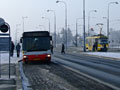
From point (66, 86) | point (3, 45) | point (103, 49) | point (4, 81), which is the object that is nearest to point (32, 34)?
point (3, 45)

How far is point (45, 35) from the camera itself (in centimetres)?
2362

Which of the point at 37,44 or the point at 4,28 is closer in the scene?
the point at 4,28

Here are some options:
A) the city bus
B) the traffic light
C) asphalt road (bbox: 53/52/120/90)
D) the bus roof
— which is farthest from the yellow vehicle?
the traffic light

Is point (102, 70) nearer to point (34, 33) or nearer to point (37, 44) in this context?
point (37, 44)

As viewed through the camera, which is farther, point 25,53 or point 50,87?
point 25,53

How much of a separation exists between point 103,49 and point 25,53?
34159mm

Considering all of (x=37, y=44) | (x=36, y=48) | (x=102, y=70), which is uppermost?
(x=37, y=44)

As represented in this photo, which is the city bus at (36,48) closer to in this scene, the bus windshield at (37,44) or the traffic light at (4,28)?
the bus windshield at (37,44)

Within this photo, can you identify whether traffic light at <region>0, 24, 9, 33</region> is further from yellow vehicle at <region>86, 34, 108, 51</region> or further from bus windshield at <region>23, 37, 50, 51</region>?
yellow vehicle at <region>86, 34, 108, 51</region>

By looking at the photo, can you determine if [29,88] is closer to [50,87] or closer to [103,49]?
[50,87]

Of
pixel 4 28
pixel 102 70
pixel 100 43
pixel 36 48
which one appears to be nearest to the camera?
pixel 4 28

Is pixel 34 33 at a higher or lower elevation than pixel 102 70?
higher

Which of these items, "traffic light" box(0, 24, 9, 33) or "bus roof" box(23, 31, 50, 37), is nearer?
"traffic light" box(0, 24, 9, 33)

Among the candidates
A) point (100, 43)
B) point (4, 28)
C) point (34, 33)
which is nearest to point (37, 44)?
point (34, 33)
